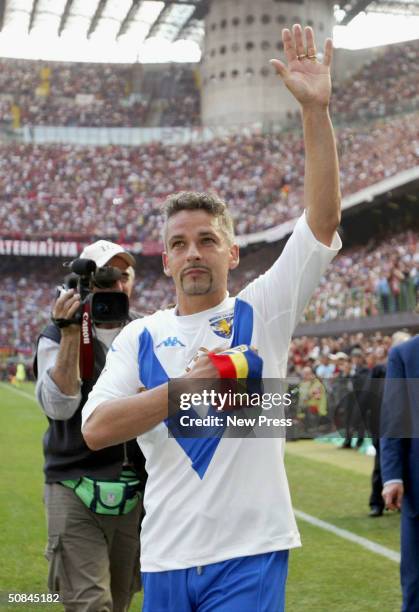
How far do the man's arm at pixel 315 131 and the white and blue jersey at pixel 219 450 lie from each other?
52mm

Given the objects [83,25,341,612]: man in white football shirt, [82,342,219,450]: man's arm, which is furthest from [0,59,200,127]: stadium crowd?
[82,342,219,450]: man's arm

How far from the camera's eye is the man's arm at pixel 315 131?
2547 mm

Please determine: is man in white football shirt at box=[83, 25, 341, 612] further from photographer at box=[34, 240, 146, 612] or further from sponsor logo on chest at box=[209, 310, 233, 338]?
photographer at box=[34, 240, 146, 612]

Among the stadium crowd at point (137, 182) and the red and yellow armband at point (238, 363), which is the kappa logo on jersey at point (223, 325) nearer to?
the red and yellow armband at point (238, 363)

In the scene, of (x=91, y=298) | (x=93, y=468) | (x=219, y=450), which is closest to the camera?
(x=219, y=450)

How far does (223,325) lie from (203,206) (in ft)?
1.18

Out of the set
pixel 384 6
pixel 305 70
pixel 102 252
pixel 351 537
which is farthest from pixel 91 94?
pixel 305 70

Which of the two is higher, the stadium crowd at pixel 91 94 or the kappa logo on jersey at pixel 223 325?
the stadium crowd at pixel 91 94

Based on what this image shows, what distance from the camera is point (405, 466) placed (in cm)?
427

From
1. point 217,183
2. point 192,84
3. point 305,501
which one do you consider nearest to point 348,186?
point 217,183

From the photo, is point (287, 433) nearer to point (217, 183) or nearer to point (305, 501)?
point (305, 501)

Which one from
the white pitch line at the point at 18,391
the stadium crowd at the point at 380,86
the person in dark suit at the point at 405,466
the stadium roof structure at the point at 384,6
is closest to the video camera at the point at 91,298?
the person in dark suit at the point at 405,466

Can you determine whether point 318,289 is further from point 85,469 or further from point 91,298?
point 91,298

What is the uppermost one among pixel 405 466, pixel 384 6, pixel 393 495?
pixel 384 6
